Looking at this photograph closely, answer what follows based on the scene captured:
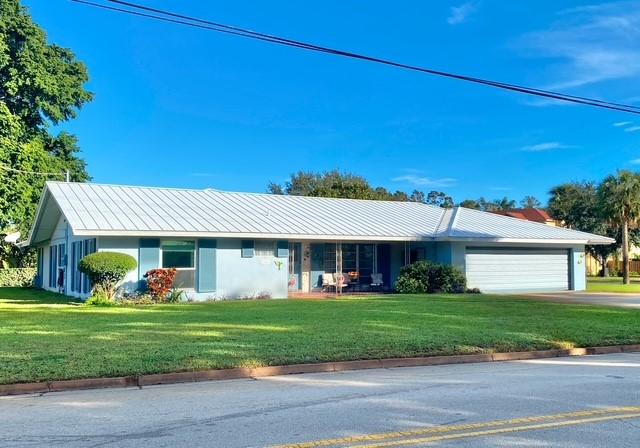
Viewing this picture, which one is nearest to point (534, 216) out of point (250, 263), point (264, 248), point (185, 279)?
point (264, 248)

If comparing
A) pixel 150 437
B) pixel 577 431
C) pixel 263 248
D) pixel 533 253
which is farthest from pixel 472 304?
pixel 150 437

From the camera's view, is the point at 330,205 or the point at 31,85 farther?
the point at 31,85

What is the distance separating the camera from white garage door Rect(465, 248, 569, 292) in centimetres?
2689

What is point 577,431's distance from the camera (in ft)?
19.0

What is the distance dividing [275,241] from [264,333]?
11.7m

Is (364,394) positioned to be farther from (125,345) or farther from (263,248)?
(263,248)

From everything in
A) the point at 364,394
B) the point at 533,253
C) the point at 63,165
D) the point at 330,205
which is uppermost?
the point at 63,165

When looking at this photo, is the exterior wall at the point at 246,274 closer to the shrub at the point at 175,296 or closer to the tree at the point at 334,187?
the shrub at the point at 175,296

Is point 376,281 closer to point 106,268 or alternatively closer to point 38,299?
point 106,268

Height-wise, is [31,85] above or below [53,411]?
above

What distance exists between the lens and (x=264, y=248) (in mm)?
23391

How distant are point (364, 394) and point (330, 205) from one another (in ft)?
76.6

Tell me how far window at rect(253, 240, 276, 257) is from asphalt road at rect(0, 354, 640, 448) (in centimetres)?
1446

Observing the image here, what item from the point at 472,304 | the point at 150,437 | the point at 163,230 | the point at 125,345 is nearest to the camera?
the point at 150,437
